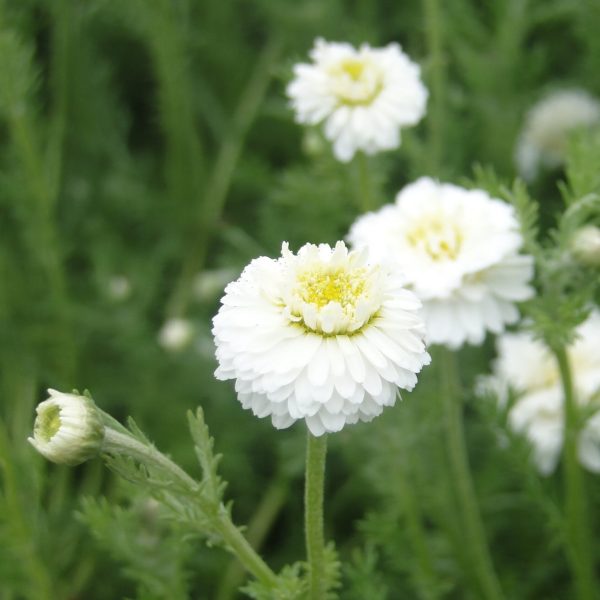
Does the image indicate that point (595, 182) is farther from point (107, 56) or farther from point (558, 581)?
point (107, 56)

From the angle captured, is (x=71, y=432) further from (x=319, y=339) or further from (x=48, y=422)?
(x=319, y=339)

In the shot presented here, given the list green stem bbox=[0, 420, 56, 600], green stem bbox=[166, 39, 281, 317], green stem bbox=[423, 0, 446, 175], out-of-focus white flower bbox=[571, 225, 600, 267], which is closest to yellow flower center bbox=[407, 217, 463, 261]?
out-of-focus white flower bbox=[571, 225, 600, 267]

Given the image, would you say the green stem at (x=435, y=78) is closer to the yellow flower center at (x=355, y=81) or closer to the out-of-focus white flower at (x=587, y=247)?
the yellow flower center at (x=355, y=81)

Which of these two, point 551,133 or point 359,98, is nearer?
point 359,98

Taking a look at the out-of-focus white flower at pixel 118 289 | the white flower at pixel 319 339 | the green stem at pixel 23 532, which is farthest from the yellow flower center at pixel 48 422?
the out-of-focus white flower at pixel 118 289

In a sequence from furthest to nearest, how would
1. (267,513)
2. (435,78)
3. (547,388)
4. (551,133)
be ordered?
(551,133)
(267,513)
(435,78)
(547,388)

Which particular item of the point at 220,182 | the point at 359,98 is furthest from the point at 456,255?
the point at 220,182

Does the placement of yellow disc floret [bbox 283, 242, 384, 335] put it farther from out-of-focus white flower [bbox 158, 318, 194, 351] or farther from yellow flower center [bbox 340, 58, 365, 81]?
out-of-focus white flower [bbox 158, 318, 194, 351]

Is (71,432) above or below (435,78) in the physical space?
below
